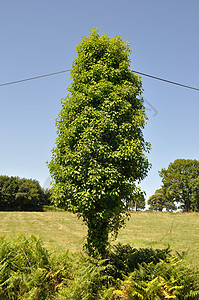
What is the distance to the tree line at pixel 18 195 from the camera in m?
60.9

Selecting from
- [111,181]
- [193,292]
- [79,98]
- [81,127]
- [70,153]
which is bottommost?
[193,292]

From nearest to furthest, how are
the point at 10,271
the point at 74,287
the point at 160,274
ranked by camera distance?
the point at 74,287 < the point at 160,274 < the point at 10,271

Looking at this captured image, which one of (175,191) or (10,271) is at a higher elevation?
→ (175,191)

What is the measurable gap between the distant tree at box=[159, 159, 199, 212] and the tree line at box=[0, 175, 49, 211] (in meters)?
36.8

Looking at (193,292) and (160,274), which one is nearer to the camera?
(193,292)

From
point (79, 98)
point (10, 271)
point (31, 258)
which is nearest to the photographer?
point (10, 271)

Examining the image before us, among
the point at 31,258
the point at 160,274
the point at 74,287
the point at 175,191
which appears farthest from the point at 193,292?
the point at 175,191

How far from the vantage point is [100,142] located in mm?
8070

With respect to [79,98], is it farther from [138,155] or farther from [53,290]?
[53,290]

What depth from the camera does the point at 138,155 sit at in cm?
840

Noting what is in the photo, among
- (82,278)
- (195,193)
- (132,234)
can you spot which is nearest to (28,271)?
(82,278)

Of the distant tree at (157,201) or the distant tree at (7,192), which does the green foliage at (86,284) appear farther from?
the distant tree at (157,201)

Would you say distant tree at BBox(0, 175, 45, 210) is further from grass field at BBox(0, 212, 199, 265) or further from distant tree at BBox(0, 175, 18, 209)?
grass field at BBox(0, 212, 199, 265)

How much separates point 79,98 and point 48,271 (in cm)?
612
